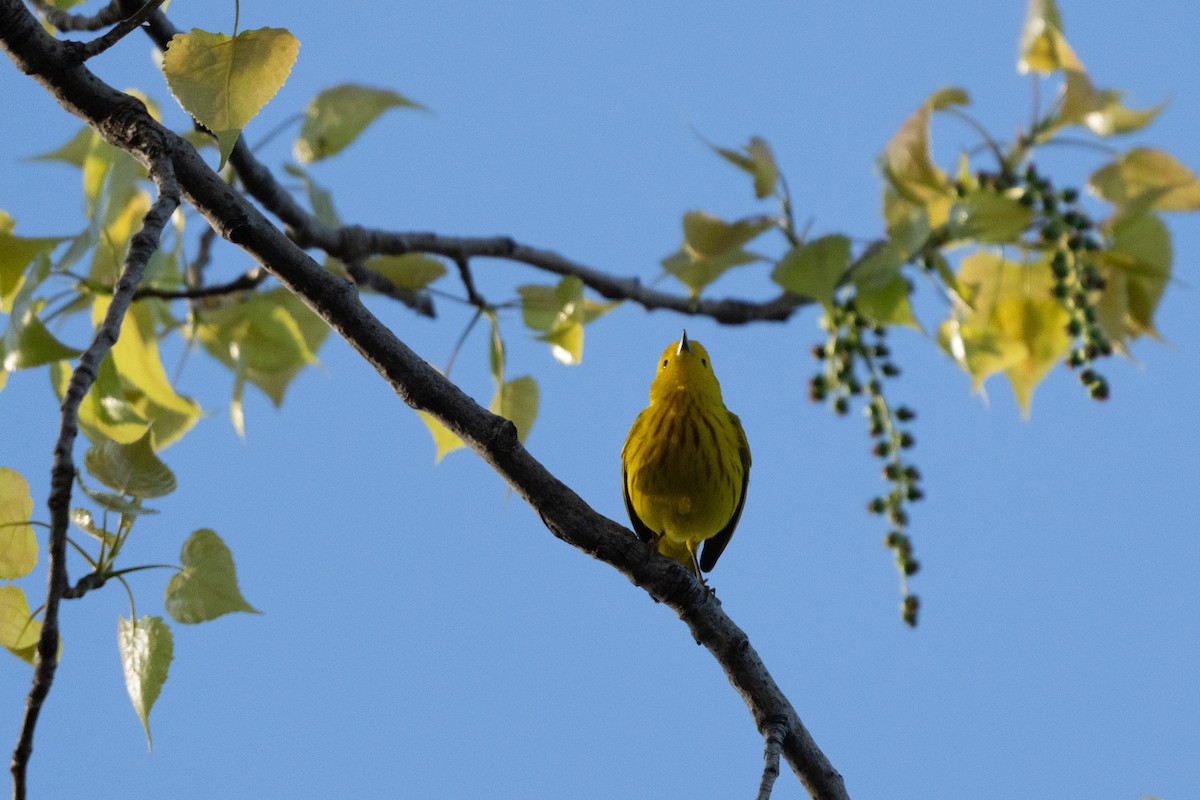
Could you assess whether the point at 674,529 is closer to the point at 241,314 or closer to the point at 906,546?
the point at 906,546

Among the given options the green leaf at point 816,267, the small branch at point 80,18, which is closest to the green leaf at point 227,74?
the small branch at point 80,18

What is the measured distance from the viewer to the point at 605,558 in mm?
1415

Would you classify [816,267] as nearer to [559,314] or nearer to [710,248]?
[710,248]

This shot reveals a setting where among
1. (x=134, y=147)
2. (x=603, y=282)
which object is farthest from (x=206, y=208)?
(x=603, y=282)

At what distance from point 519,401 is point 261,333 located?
56 cm

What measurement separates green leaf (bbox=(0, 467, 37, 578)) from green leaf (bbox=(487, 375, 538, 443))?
0.89 metres

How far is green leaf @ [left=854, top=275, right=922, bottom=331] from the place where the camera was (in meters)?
2.05

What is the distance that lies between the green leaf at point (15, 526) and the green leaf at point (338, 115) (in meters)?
1.19

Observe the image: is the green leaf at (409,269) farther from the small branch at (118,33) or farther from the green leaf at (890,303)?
the small branch at (118,33)

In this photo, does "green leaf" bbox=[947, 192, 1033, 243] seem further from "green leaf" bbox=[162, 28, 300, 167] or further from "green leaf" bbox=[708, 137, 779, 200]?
"green leaf" bbox=[162, 28, 300, 167]

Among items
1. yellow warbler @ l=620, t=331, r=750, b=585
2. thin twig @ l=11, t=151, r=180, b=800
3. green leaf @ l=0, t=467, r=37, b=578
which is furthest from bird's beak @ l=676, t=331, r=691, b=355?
thin twig @ l=11, t=151, r=180, b=800

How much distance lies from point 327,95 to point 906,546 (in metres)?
1.46

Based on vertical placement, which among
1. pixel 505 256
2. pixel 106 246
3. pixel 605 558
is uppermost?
pixel 505 256

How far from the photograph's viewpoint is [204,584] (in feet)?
4.77
